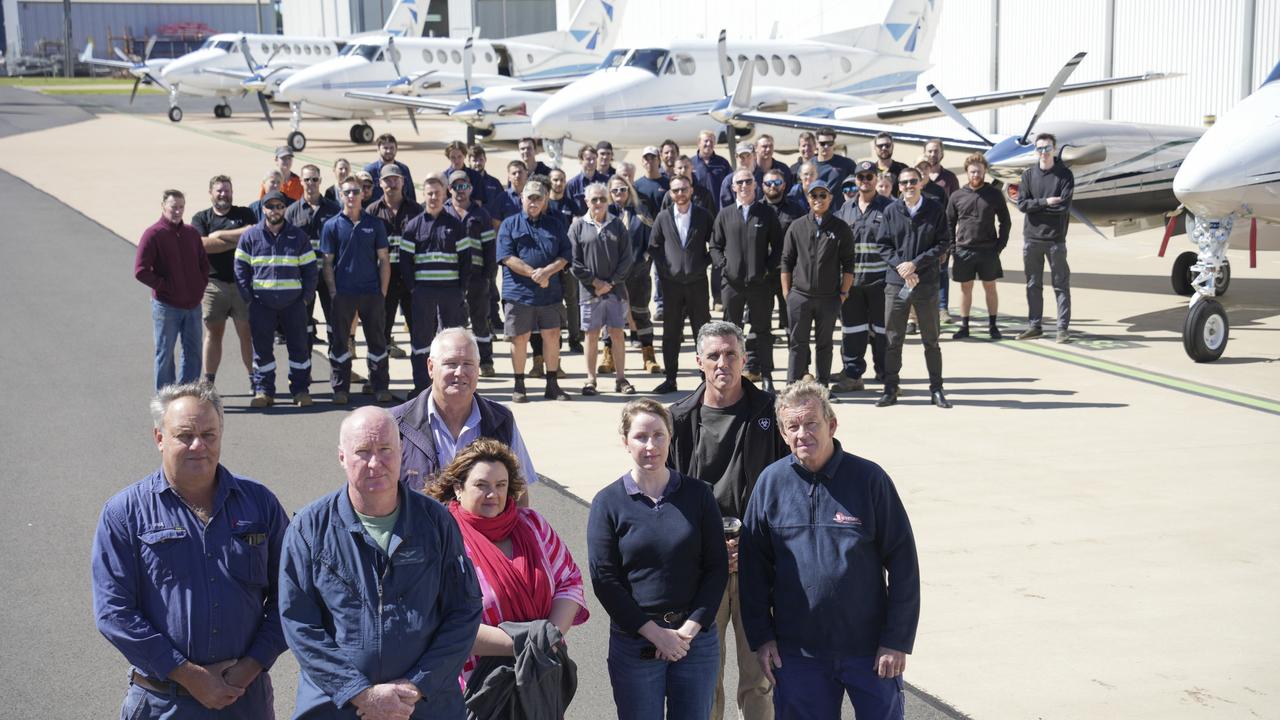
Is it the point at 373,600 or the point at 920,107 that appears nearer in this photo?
the point at 373,600

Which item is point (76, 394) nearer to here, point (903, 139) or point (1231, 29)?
point (903, 139)

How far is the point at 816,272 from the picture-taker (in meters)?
10.9

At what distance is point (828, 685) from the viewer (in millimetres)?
4574

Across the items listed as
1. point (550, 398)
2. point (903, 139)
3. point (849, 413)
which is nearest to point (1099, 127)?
point (903, 139)

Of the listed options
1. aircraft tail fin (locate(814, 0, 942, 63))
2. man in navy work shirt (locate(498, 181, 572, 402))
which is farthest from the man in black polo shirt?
aircraft tail fin (locate(814, 0, 942, 63))

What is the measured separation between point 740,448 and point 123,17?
136624 mm

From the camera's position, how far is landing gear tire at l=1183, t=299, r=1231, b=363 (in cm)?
1272

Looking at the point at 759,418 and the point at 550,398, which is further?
the point at 550,398

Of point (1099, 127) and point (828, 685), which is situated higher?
point (1099, 127)

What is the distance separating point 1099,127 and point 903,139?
11.9ft

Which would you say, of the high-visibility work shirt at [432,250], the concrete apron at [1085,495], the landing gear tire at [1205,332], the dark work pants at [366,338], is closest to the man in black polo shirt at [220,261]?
the dark work pants at [366,338]

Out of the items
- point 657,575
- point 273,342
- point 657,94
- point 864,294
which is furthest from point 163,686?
point 657,94

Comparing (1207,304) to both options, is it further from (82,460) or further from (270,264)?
(82,460)

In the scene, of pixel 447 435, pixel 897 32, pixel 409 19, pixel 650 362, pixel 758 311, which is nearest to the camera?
pixel 447 435
